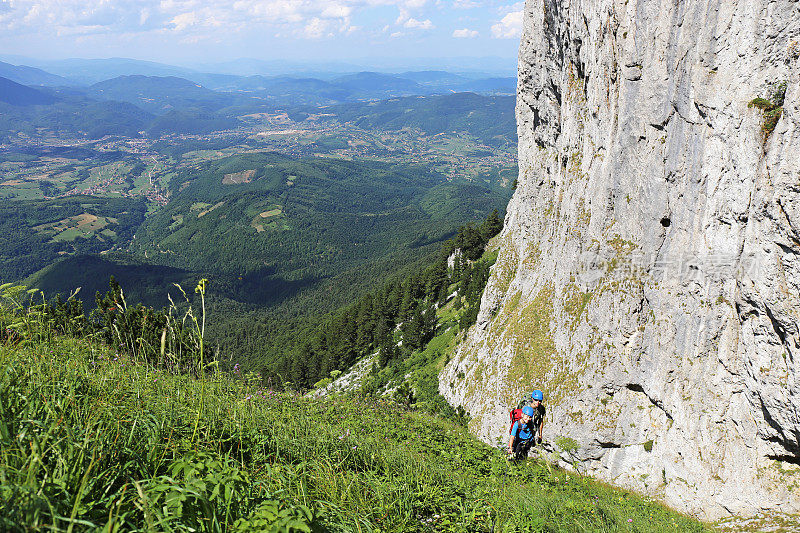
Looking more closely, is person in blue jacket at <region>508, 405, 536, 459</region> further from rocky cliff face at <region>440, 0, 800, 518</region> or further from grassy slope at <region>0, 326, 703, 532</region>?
rocky cliff face at <region>440, 0, 800, 518</region>

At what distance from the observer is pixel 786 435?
39.6 ft

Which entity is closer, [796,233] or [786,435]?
[796,233]

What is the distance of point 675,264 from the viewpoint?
15.7 metres

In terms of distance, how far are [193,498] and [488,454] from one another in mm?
10239

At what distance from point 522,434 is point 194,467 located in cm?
1182

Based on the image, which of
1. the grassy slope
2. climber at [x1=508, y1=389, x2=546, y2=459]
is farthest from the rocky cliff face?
the grassy slope

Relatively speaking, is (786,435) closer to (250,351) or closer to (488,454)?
(488,454)

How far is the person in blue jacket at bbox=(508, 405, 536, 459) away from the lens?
12539 millimetres

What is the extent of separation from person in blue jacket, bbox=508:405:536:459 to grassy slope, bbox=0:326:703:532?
4036mm

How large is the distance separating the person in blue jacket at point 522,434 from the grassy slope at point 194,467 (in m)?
4.04

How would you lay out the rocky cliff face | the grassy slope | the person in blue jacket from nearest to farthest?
the grassy slope
the rocky cliff face
the person in blue jacket

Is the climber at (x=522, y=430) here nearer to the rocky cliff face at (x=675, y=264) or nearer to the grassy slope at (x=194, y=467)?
the grassy slope at (x=194, y=467)

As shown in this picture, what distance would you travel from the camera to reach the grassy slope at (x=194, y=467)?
284 centimetres

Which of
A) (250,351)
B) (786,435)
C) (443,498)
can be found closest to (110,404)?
(443,498)
